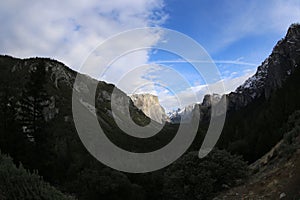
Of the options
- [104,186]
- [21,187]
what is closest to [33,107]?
[104,186]

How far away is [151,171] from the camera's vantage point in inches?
1086

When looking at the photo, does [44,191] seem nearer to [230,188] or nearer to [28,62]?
[230,188]

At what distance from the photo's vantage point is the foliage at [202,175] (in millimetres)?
17203

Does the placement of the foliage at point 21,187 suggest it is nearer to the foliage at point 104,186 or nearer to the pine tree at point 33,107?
the foliage at point 104,186

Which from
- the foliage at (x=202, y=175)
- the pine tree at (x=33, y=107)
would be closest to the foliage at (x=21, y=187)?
the foliage at (x=202, y=175)

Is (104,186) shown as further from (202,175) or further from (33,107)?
(33,107)

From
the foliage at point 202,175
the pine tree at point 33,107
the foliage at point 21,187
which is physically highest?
the pine tree at point 33,107

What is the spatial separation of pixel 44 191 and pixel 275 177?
11197 mm

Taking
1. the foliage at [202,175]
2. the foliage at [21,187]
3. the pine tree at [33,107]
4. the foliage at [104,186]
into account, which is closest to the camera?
the foliage at [21,187]

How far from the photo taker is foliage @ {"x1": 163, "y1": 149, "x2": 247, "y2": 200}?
17203mm

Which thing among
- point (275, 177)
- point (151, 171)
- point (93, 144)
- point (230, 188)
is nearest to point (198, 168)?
point (230, 188)

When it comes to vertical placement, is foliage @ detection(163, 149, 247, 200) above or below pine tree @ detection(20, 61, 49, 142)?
below

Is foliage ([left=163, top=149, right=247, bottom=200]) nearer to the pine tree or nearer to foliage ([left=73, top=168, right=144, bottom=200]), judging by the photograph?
foliage ([left=73, top=168, right=144, bottom=200])

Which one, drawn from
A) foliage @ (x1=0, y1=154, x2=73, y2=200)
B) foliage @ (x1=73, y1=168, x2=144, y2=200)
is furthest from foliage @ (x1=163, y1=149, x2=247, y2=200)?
foliage @ (x1=0, y1=154, x2=73, y2=200)
